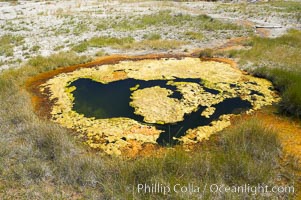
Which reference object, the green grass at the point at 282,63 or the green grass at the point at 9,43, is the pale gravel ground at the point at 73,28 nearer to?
the green grass at the point at 9,43

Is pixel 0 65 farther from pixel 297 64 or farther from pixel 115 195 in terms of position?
pixel 297 64

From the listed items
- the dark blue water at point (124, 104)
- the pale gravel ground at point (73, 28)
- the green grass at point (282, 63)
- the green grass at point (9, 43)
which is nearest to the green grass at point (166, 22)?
the pale gravel ground at point (73, 28)

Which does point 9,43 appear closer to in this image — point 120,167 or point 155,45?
point 155,45

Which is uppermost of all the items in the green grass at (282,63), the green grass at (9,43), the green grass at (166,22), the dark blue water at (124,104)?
the green grass at (166,22)

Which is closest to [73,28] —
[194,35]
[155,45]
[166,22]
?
[166,22]

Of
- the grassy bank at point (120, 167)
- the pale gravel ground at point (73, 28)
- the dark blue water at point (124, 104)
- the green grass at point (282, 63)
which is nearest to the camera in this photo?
the grassy bank at point (120, 167)

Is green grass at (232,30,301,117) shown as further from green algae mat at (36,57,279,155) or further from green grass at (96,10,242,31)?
green grass at (96,10,242,31)

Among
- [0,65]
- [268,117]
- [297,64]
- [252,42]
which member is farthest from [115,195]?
[252,42]
